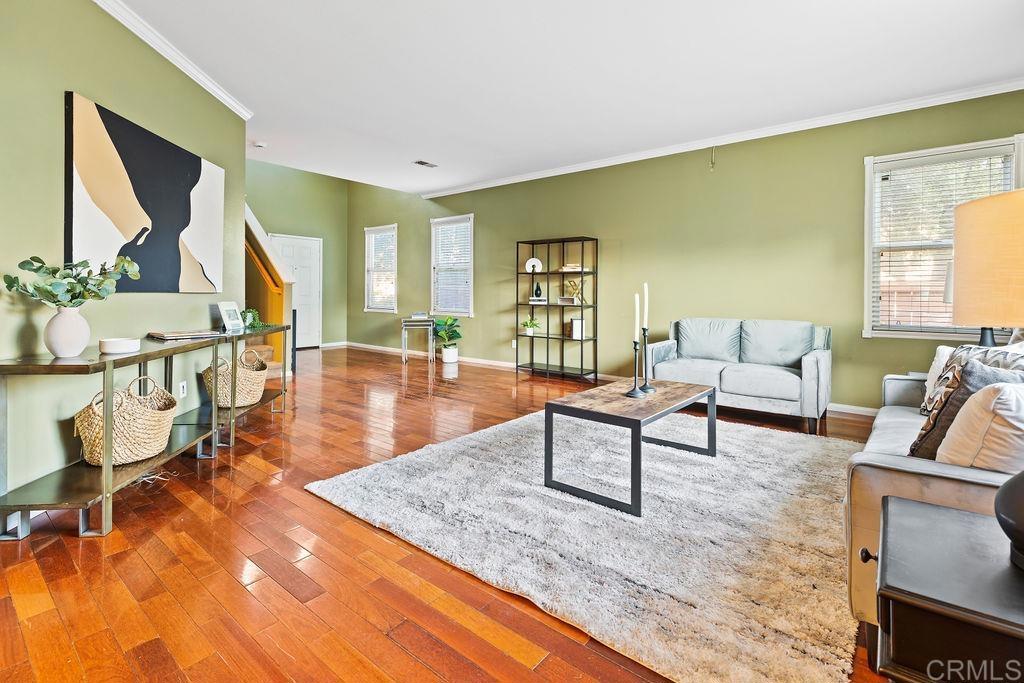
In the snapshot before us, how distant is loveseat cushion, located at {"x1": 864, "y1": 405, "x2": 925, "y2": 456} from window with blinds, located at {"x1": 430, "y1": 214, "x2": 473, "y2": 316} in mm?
5402

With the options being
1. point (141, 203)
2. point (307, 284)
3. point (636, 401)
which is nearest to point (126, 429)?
point (141, 203)

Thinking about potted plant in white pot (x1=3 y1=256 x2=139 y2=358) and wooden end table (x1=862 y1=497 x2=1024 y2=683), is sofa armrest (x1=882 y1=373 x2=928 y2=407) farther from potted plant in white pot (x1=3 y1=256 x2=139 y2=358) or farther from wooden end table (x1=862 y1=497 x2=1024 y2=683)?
potted plant in white pot (x1=3 y1=256 x2=139 y2=358)

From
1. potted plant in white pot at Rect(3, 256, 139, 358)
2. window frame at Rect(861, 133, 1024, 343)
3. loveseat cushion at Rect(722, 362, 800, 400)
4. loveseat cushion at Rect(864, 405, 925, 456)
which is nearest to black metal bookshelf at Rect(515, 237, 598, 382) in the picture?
loveseat cushion at Rect(722, 362, 800, 400)

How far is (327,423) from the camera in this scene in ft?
13.0

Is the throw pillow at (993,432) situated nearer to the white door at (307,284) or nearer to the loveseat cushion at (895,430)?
the loveseat cushion at (895,430)

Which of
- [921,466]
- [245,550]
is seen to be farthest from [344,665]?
[921,466]

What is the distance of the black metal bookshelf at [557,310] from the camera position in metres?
6.09

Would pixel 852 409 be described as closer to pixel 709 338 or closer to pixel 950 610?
pixel 709 338

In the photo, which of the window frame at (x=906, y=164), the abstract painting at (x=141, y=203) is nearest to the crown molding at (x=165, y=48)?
the abstract painting at (x=141, y=203)

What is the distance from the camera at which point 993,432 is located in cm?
138

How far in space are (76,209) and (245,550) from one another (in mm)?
1880

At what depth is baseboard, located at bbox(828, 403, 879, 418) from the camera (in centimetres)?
433

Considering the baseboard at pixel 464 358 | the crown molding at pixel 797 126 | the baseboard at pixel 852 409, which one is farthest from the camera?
the baseboard at pixel 464 358

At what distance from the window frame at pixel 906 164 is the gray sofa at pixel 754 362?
0.38m
